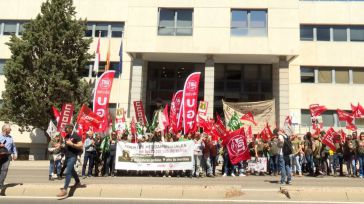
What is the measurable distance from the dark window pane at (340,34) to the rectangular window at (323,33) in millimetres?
529

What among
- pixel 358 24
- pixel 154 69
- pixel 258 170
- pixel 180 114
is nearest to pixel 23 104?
pixel 154 69

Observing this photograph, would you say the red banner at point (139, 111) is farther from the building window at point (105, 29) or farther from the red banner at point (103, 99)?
the building window at point (105, 29)

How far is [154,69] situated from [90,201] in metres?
21.0

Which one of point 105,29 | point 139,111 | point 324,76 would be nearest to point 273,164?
point 139,111

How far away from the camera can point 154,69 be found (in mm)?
29781

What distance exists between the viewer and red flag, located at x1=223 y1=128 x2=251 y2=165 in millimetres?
15391

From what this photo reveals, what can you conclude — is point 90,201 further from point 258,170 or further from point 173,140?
point 258,170

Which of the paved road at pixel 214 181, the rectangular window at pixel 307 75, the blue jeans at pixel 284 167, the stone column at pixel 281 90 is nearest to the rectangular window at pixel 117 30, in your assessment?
the stone column at pixel 281 90

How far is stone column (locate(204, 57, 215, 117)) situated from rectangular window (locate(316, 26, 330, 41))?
9.02 meters

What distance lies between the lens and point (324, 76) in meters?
A: 28.8

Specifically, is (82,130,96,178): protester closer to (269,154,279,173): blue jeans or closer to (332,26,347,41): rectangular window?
(269,154,279,173): blue jeans

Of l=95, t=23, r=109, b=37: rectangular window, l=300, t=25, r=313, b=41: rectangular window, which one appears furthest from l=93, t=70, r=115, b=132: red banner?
l=300, t=25, r=313, b=41: rectangular window

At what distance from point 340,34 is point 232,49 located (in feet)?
31.1

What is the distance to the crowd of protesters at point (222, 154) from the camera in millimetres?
15062
